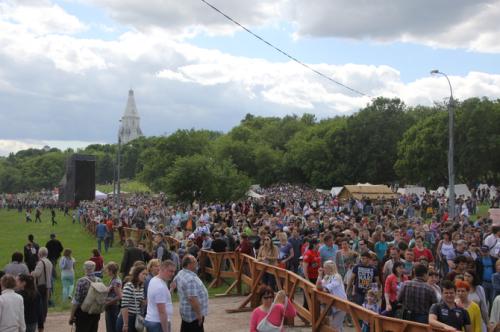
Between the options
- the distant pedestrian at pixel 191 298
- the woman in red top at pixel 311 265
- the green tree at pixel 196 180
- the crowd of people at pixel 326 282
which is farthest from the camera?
the green tree at pixel 196 180

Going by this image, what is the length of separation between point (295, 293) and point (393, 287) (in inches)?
194

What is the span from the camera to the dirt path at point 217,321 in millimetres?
11976

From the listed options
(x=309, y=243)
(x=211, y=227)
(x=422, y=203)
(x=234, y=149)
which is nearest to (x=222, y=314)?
(x=309, y=243)

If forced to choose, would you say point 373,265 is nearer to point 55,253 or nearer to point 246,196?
point 55,253

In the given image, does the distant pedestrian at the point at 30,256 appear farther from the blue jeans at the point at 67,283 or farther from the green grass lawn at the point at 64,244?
the green grass lawn at the point at 64,244

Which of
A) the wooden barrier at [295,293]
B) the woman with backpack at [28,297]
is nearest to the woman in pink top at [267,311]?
the wooden barrier at [295,293]

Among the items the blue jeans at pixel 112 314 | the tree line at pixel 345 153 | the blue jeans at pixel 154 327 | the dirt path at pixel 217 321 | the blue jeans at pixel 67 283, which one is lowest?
the dirt path at pixel 217 321

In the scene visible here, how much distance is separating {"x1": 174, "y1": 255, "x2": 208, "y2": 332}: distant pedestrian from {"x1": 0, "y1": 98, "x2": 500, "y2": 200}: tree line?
34392 mm

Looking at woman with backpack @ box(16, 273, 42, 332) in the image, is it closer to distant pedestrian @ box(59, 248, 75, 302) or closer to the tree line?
distant pedestrian @ box(59, 248, 75, 302)

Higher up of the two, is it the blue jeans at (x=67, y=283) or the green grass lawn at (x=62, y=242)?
the blue jeans at (x=67, y=283)

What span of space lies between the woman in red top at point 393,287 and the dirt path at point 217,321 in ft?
8.10

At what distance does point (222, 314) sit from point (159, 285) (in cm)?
609

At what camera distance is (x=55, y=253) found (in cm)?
1677

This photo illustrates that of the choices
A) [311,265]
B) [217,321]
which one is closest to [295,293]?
[311,265]
